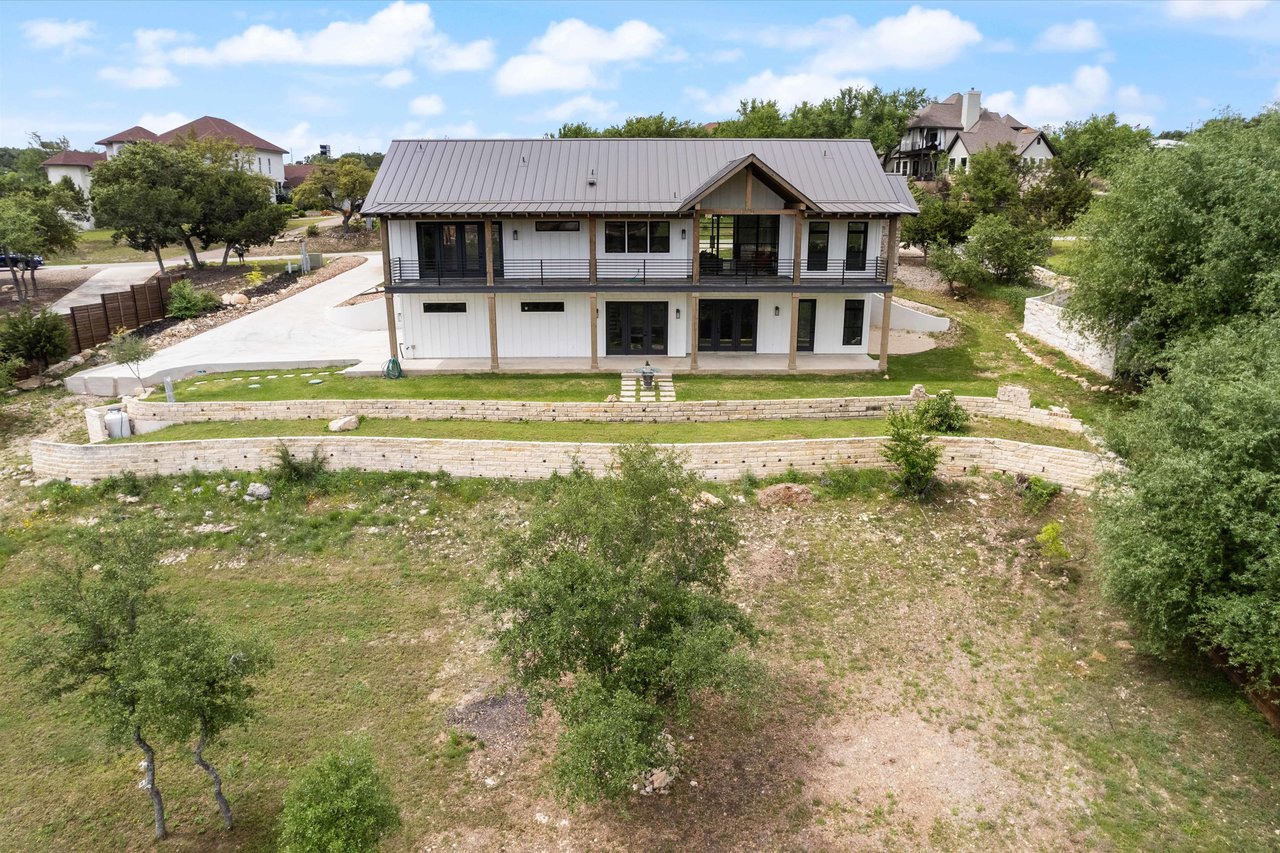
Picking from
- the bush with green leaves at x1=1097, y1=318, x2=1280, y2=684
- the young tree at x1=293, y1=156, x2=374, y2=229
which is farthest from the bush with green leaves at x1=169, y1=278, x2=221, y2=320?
the bush with green leaves at x1=1097, y1=318, x2=1280, y2=684

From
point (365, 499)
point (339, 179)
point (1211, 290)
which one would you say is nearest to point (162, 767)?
point (365, 499)

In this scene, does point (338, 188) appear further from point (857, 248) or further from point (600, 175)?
point (857, 248)

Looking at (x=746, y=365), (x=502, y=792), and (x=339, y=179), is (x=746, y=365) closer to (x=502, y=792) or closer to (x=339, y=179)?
(x=502, y=792)

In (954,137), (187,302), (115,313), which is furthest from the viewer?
(954,137)

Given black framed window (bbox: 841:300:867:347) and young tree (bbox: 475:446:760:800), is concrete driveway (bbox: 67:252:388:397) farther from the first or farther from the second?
young tree (bbox: 475:446:760:800)

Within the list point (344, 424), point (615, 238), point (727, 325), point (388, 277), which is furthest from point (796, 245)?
point (344, 424)

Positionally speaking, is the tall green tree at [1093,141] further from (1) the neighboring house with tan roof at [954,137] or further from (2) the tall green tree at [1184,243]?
(2) the tall green tree at [1184,243]

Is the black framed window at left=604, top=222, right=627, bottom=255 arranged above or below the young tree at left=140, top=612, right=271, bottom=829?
above
